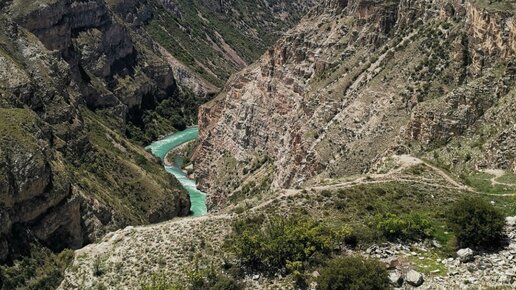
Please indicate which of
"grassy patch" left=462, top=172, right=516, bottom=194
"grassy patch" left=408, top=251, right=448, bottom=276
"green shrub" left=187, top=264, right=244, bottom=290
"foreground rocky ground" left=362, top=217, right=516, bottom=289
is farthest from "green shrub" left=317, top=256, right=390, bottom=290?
"grassy patch" left=462, top=172, right=516, bottom=194

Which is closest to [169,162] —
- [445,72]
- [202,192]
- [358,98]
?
[202,192]

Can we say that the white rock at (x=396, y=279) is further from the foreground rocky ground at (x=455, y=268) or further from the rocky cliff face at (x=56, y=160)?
the rocky cliff face at (x=56, y=160)

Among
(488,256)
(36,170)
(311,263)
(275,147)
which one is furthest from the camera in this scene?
(275,147)

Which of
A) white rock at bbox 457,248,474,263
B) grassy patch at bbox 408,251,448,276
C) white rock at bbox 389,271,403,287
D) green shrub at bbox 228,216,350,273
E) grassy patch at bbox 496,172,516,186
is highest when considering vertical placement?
green shrub at bbox 228,216,350,273

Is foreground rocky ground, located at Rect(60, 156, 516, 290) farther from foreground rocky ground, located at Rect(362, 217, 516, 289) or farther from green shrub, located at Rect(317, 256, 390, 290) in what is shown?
green shrub, located at Rect(317, 256, 390, 290)

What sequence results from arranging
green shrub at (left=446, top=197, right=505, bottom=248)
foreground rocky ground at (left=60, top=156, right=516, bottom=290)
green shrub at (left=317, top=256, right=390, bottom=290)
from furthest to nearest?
green shrub at (left=446, top=197, right=505, bottom=248)
foreground rocky ground at (left=60, top=156, right=516, bottom=290)
green shrub at (left=317, top=256, right=390, bottom=290)

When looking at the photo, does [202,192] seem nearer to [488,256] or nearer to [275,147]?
[275,147]
